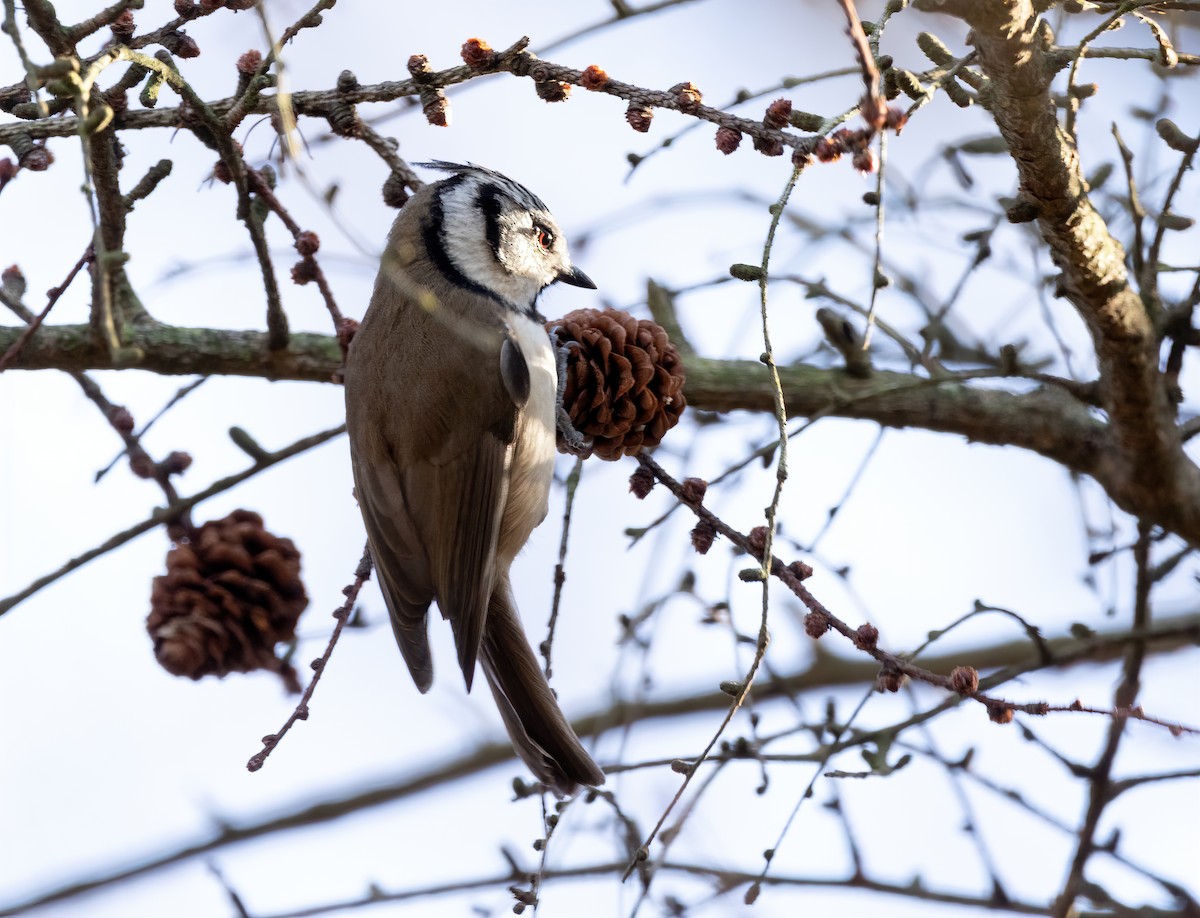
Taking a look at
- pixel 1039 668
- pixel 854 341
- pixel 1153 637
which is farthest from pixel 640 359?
pixel 1153 637

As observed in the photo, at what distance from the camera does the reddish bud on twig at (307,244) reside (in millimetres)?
2414

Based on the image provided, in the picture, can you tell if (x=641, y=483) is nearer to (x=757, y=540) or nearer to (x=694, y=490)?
(x=694, y=490)

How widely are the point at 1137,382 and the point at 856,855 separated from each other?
1.14m

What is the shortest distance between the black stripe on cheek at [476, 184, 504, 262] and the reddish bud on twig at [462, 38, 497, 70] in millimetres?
1194

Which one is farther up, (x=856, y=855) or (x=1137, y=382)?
(x=1137, y=382)

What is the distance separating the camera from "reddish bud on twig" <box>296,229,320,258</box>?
95.0 inches

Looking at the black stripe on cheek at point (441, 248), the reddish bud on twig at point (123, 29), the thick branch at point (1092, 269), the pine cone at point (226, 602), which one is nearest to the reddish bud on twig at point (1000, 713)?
the thick branch at point (1092, 269)

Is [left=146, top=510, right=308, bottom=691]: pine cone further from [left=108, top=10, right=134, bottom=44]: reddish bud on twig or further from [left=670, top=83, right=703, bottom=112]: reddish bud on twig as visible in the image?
[left=670, top=83, right=703, bottom=112]: reddish bud on twig

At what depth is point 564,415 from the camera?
260cm

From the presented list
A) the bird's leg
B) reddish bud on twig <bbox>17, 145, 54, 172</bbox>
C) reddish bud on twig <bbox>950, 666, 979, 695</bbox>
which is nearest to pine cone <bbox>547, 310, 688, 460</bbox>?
the bird's leg

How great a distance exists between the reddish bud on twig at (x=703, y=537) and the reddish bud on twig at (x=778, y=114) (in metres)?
0.63

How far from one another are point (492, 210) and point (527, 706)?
3.88 ft

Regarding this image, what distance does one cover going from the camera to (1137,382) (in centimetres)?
277

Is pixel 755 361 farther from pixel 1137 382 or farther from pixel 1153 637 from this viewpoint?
pixel 1153 637
